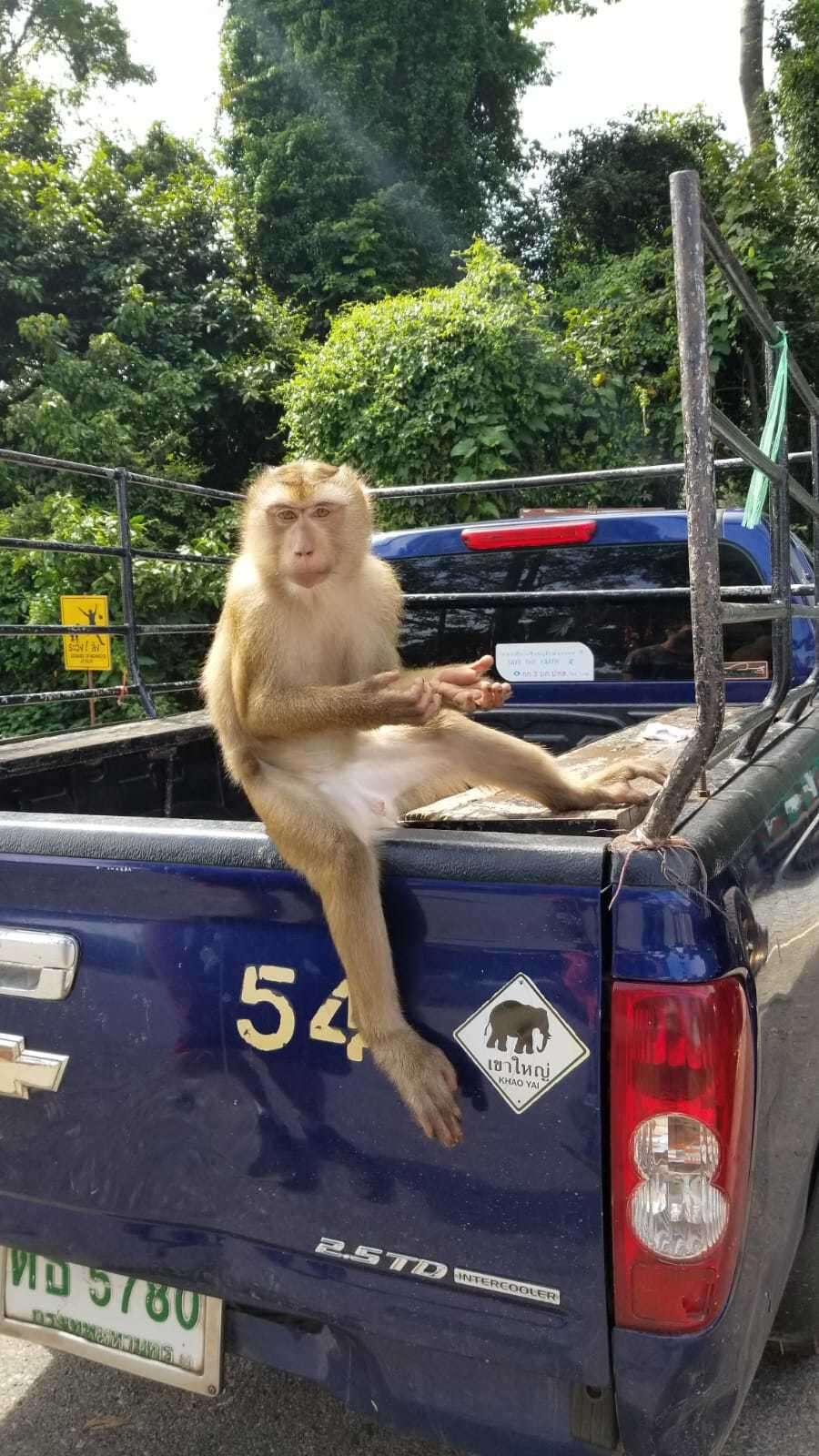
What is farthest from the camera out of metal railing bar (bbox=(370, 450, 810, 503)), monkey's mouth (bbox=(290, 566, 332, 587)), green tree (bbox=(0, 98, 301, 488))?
green tree (bbox=(0, 98, 301, 488))

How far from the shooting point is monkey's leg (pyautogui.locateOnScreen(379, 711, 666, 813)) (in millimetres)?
2107

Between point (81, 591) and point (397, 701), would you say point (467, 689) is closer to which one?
point (397, 701)

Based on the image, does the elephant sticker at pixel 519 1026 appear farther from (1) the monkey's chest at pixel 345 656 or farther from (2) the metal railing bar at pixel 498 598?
(2) the metal railing bar at pixel 498 598

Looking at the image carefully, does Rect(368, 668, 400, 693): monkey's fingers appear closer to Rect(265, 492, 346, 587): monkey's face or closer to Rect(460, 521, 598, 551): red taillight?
Rect(265, 492, 346, 587): monkey's face

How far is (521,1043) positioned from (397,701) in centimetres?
60

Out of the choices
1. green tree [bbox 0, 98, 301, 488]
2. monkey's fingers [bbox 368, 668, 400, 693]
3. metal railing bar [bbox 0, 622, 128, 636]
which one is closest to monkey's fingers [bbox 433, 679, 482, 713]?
monkey's fingers [bbox 368, 668, 400, 693]

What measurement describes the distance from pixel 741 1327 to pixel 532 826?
2.45ft

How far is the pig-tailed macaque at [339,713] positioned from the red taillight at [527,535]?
107 cm

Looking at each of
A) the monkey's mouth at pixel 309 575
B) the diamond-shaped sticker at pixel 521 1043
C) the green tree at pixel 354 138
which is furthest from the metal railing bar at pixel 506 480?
the green tree at pixel 354 138

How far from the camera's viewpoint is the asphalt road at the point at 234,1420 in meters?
2.13

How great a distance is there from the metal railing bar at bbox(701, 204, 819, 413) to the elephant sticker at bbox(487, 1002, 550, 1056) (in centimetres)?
110

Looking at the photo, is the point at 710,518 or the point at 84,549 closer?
the point at 710,518

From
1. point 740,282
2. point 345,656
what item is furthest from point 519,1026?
point 740,282

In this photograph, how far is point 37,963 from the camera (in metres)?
1.76
